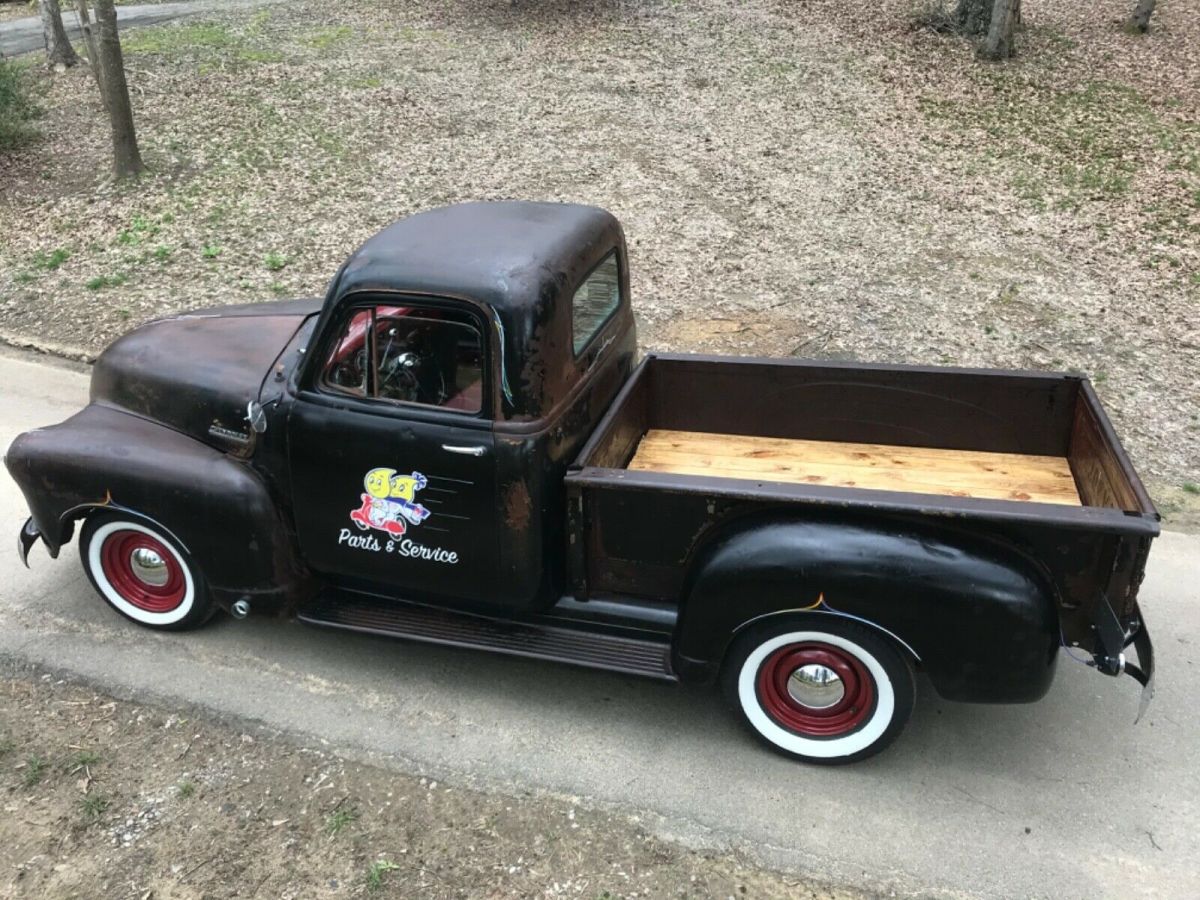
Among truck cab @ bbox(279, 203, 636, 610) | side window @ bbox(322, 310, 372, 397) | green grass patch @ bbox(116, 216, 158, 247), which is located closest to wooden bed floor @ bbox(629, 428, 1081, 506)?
truck cab @ bbox(279, 203, 636, 610)

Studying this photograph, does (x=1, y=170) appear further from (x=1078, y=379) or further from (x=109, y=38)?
(x=1078, y=379)

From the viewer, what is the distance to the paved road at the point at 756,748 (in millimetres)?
3338

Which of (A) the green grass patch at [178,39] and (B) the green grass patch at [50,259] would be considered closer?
(B) the green grass patch at [50,259]

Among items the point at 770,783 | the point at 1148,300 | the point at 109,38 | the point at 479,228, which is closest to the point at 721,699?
the point at 770,783

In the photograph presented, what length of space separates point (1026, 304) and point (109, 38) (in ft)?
31.2

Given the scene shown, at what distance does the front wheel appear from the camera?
349 cm

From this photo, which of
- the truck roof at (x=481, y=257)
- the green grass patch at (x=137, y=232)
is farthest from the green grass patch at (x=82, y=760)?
the green grass patch at (x=137, y=232)

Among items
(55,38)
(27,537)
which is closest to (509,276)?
(27,537)

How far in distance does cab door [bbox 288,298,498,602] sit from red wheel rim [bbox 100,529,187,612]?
0.88 m

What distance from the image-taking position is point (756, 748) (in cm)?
383

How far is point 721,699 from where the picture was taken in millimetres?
4090

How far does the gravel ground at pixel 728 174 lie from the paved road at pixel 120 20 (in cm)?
232

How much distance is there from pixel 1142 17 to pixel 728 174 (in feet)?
27.8

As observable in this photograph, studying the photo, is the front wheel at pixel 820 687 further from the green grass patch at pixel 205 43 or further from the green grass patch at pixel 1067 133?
the green grass patch at pixel 205 43
